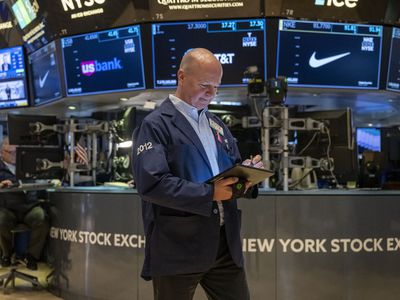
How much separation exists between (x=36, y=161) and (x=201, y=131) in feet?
11.7

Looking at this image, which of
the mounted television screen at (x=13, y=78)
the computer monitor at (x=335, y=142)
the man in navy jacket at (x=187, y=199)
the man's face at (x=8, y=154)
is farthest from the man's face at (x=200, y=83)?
the mounted television screen at (x=13, y=78)

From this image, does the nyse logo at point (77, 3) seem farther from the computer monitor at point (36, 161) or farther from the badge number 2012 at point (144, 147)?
the badge number 2012 at point (144, 147)

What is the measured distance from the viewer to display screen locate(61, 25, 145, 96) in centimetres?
499

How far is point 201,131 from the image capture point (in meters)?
2.08

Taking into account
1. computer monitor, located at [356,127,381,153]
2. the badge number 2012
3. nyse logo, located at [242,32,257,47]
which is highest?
nyse logo, located at [242,32,257,47]

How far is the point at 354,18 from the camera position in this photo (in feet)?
16.0

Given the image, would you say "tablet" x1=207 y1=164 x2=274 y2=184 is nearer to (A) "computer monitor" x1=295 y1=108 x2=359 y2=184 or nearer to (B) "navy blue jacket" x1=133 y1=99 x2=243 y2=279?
(B) "navy blue jacket" x1=133 y1=99 x2=243 y2=279

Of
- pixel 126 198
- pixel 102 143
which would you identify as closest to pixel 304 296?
pixel 126 198

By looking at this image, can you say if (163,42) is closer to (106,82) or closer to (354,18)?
(106,82)

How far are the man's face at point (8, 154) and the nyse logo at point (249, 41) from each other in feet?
9.66

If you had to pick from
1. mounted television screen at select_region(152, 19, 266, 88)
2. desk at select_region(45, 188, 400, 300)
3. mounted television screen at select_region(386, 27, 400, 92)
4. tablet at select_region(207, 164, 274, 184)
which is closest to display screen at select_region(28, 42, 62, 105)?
mounted television screen at select_region(152, 19, 266, 88)

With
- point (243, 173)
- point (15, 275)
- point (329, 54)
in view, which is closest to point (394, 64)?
point (329, 54)

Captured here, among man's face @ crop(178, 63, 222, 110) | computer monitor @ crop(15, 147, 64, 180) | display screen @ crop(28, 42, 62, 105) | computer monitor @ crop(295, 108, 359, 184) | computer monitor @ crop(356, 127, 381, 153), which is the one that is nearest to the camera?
man's face @ crop(178, 63, 222, 110)

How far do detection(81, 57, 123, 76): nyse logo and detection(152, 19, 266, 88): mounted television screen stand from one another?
470mm
